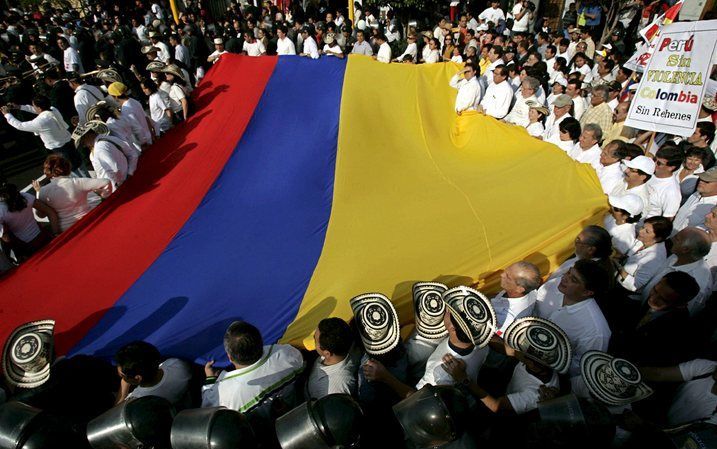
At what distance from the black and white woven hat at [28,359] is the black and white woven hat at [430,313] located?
6.20 feet

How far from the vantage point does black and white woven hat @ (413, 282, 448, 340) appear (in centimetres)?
211

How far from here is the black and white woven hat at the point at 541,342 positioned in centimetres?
176

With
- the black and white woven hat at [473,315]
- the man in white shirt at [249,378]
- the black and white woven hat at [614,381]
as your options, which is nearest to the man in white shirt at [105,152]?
the man in white shirt at [249,378]

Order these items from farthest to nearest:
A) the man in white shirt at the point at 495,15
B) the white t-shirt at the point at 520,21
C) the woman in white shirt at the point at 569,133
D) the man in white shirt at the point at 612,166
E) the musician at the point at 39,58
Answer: the man in white shirt at the point at 495,15 < the white t-shirt at the point at 520,21 < the musician at the point at 39,58 < the woman in white shirt at the point at 569,133 < the man in white shirt at the point at 612,166

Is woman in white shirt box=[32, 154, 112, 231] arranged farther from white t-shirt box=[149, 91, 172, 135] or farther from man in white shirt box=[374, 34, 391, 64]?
man in white shirt box=[374, 34, 391, 64]

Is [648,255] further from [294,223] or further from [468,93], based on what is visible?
[468,93]

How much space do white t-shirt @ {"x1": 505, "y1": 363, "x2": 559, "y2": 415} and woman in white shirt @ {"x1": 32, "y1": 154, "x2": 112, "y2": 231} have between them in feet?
11.0

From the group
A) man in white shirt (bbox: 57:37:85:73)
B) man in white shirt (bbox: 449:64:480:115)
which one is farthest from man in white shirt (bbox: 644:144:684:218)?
man in white shirt (bbox: 57:37:85:73)

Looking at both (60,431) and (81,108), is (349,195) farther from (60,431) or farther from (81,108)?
(81,108)

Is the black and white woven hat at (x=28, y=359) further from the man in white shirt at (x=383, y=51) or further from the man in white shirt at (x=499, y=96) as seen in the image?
the man in white shirt at (x=383, y=51)

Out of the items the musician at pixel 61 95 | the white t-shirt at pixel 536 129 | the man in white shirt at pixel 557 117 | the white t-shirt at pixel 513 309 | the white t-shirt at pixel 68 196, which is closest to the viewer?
the white t-shirt at pixel 513 309

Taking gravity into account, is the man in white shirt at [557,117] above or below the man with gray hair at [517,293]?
above

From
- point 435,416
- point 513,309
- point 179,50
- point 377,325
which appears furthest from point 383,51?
point 435,416

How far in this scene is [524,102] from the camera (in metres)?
4.63
